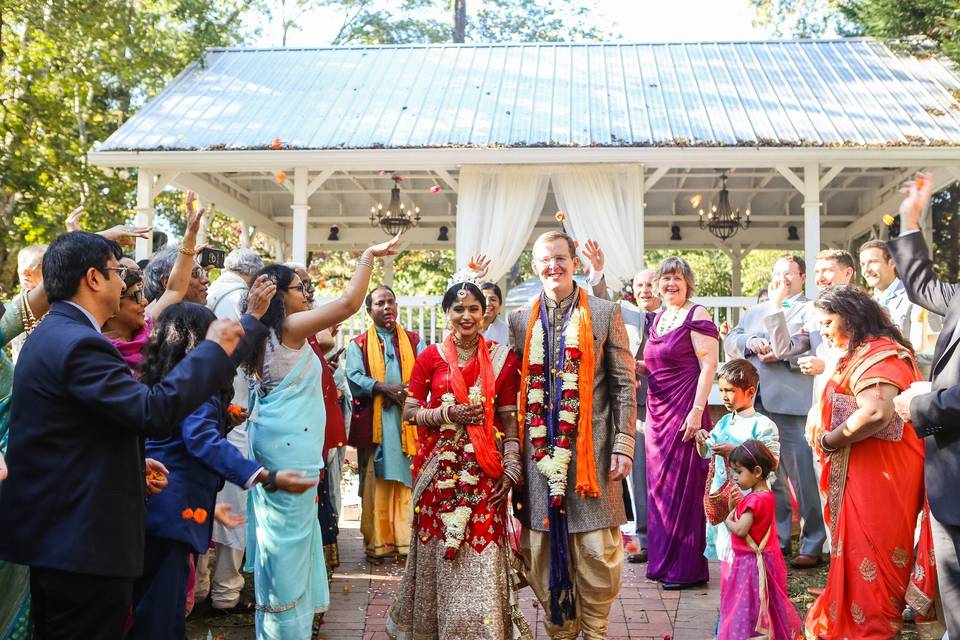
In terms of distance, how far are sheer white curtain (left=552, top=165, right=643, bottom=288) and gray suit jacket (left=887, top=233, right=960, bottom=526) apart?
7.13 m

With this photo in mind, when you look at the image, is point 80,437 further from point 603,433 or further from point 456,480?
point 603,433

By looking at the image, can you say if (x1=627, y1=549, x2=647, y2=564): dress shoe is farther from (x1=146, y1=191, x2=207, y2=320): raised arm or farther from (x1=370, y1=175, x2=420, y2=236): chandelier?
(x1=370, y1=175, x2=420, y2=236): chandelier

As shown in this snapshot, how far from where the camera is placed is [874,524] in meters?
4.45

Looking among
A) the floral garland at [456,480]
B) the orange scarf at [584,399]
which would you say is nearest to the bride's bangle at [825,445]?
the orange scarf at [584,399]

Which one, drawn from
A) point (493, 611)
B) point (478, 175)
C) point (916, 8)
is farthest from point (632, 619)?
point (916, 8)

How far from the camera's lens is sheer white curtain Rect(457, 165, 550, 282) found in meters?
11.3

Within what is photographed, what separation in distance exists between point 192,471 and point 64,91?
1451 cm

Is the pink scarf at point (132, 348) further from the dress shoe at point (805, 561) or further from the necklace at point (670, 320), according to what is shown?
the dress shoe at point (805, 561)

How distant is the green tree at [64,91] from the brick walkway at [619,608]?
9655 millimetres

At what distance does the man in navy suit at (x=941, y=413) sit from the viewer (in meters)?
3.38

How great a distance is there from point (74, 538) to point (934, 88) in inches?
503

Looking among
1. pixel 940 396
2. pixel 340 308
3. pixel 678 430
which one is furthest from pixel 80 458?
pixel 678 430

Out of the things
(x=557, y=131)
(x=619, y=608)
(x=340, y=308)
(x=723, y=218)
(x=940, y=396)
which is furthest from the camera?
(x=723, y=218)

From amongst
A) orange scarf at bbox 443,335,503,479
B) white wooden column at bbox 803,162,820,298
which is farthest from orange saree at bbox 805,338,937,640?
white wooden column at bbox 803,162,820,298
